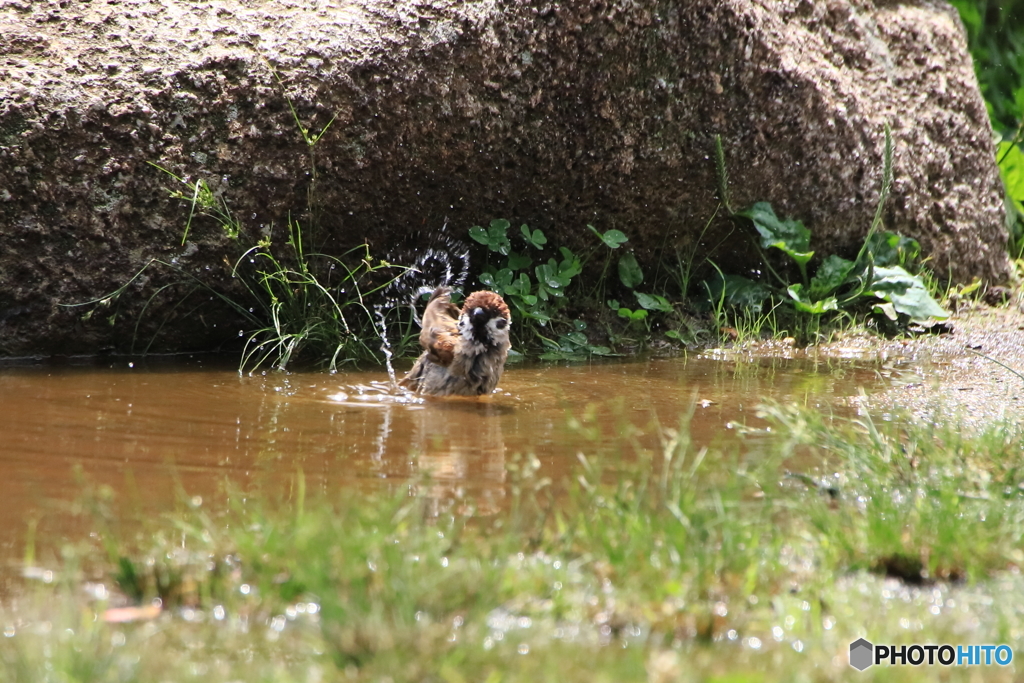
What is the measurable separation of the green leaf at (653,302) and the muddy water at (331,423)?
0.52 m

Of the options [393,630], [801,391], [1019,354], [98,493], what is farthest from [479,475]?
[1019,354]

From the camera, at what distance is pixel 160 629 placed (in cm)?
228

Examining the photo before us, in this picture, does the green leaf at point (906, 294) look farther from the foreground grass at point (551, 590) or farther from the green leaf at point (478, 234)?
the foreground grass at point (551, 590)

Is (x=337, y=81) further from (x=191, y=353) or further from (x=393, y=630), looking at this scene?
(x=393, y=630)

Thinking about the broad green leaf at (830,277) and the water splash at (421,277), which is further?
the broad green leaf at (830,277)

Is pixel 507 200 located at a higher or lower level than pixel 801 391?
higher

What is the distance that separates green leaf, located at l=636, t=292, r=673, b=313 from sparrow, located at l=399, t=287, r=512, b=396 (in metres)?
1.59

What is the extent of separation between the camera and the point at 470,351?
523 cm

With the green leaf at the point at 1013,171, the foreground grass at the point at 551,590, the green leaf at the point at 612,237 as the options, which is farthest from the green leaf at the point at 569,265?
the green leaf at the point at 1013,171

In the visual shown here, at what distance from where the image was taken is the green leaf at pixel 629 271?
676cm

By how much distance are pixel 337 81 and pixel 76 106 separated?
1364mm

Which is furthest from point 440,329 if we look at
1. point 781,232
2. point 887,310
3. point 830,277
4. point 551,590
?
point 887,310

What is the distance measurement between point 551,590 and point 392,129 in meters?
3.88

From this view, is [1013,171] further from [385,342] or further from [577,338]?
[385,342]
